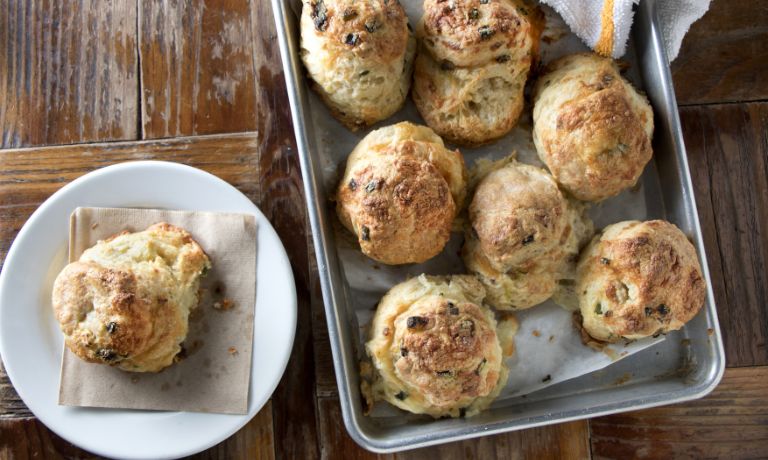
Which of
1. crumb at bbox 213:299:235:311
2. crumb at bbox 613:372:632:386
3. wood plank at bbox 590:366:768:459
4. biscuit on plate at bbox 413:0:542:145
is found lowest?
wood plank at bbox 590:366:768:459

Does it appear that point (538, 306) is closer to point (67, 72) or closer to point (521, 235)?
point (521, 235)

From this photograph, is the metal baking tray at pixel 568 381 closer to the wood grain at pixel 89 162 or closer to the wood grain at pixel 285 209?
the wood grain at pixel 285 209

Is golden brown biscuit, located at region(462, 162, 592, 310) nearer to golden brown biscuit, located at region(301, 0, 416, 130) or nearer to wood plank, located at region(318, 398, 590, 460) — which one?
golden brown biscuit, located at region(301, 0, 416, 130)

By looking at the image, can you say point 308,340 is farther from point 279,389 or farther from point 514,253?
point 514,253

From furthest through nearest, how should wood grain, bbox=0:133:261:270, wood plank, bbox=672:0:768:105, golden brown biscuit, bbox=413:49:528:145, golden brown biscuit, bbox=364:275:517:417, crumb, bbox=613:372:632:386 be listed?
wood plank, bbox=672:0:768:105
wood grain, bbox=0:133:261:270
crumb, bbox=613:372:632:386
golden brown biscuit, bbox=413:49:528:145
golden brown biscuit, bbox=364:275:517:417

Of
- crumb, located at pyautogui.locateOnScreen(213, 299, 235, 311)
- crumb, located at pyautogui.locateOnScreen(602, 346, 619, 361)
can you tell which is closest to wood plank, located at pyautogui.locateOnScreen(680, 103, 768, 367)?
crumb, located at pyautogui.locateOnScreen(602, 346, 619, 361)

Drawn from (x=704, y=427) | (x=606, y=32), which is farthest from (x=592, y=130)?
(x=704, y=427)

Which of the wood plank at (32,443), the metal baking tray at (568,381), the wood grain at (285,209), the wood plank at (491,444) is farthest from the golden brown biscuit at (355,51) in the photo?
the wood plank at (32,443)

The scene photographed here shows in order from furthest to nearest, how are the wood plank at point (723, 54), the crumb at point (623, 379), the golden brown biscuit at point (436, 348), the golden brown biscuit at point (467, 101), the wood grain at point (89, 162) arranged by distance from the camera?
the wood plank at point (723, 54) → the wood grain at point (89, 162) → the crumb at point (623, 379) → the golden brown biscuit at point (467, 101) → the golden brown biscuit at point (436, 348)
